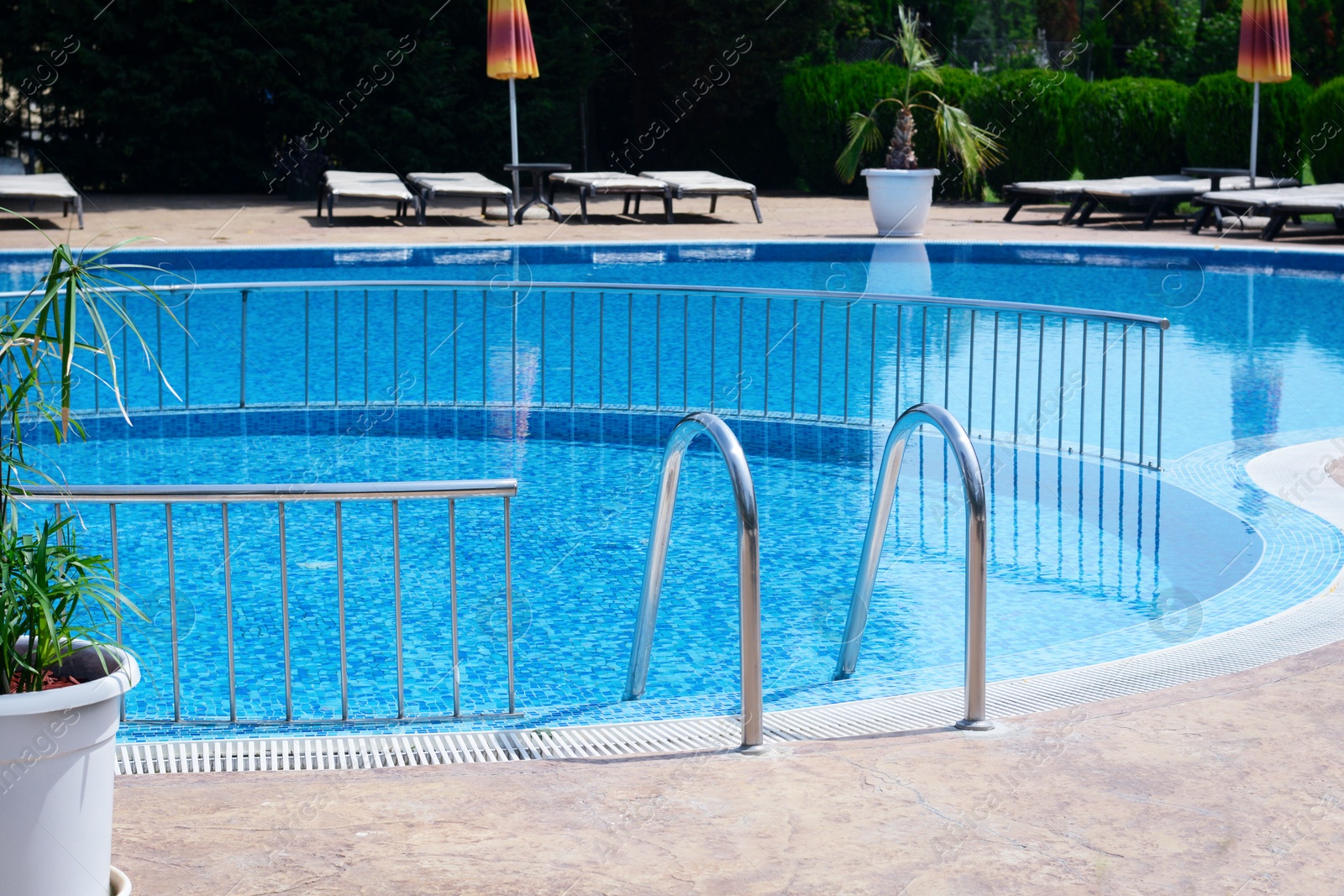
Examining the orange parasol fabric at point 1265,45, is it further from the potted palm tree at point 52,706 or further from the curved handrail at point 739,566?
the potted palm tree at point 52,706

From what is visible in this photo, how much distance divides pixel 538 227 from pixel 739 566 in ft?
43.5

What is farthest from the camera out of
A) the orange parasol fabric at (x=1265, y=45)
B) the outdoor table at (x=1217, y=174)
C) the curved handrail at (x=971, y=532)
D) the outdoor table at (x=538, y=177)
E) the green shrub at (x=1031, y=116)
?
the green shrub at (x=1031, y=116)

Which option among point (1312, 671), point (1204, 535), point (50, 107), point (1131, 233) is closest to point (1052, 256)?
point (1131, 233)

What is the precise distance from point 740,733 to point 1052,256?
12686 millimetres

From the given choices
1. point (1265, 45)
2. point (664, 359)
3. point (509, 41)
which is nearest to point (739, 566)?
point (664, 359)

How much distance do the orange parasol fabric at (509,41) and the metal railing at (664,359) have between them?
4.36 m

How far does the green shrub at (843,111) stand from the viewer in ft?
66.1

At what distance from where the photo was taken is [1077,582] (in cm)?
601

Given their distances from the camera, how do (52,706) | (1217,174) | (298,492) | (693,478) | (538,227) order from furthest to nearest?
(538,227) → (1217,174) → (693,478) → (298,492) → (52,706)

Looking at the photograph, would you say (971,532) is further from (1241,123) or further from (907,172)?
(1241,123)

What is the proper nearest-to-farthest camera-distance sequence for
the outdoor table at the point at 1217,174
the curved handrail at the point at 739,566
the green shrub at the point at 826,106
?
the curved handrail at the point at 739,566, the outdoor table at the point at 1217,174, the green shrub at the point at 826,106

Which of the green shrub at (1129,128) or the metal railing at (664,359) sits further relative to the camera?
the green shrub at (1129,128)

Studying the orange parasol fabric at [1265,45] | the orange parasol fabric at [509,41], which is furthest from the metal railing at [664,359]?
the orange parasol fabric at [1265,45]

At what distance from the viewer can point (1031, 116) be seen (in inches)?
774
